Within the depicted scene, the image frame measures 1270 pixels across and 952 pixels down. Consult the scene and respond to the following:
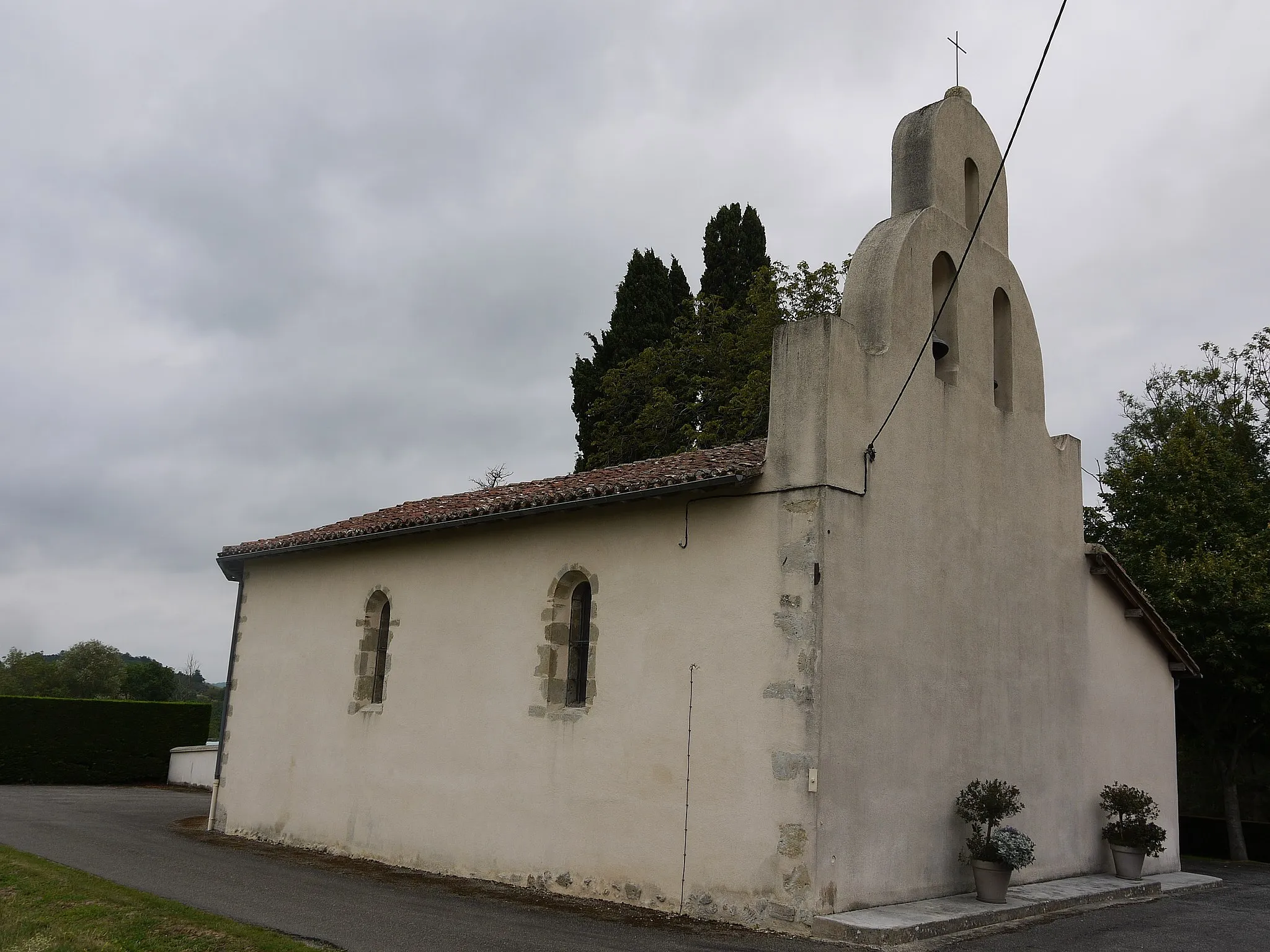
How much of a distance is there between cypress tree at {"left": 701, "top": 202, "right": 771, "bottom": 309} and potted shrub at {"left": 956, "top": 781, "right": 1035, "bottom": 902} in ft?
67.6

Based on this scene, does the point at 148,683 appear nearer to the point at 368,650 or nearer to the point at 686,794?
the point at 368,650

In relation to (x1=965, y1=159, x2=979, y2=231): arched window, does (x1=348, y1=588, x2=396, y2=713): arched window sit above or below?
below

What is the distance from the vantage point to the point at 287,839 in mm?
15039

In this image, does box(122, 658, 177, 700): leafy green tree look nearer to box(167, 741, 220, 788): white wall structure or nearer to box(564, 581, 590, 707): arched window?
box(167, 741, 220, 788): white wall structure

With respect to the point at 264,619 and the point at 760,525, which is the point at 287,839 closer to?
the point at 264,619

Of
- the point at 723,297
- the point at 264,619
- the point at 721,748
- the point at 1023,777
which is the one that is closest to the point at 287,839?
the point at 264,619

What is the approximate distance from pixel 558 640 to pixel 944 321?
594 centimetres

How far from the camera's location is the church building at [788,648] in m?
9.87

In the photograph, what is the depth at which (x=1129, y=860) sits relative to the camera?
13242mm

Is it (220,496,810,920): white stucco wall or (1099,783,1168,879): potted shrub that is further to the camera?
(1099,783,1168,879): potted shrub

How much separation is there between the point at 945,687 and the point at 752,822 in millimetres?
2850

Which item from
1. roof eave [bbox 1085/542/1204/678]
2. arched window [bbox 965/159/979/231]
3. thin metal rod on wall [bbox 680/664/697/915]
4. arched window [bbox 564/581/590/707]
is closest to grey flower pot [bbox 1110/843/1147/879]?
roof eave [bbox 1085/542/1204/678]

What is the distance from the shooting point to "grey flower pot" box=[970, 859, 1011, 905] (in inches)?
411

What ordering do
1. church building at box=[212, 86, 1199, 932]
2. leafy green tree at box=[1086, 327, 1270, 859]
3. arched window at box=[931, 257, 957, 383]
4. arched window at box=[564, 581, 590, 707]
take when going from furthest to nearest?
leafy green tree at box=[1086, 327, 1270, 859], arched window at box=[931, 257, 957, 383], arched window at box=[564, 581, 590, 707], church building at box=[212, 86, 1199, 932]
